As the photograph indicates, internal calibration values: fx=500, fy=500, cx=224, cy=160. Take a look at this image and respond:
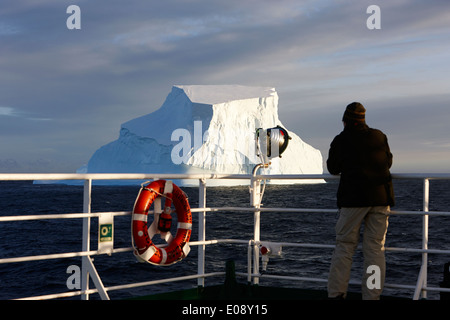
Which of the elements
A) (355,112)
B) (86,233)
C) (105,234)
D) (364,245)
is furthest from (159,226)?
(355,112)

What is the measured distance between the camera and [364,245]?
3303 millimetres

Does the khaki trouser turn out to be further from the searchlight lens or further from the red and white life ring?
the red and white life ring

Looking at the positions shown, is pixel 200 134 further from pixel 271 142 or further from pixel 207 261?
pixel 271 142

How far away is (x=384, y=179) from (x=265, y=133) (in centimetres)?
127

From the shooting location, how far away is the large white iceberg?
42.2 m

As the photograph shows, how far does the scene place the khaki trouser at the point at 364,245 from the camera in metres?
3.25

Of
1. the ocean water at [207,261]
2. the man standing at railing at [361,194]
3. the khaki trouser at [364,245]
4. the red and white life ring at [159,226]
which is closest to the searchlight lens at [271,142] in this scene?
the red and white life ring at [159,226]

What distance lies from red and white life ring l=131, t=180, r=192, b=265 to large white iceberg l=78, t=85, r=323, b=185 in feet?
118

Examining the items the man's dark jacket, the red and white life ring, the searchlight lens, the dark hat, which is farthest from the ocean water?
the dark hat

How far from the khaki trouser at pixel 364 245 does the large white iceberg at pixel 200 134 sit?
3653 centimetres

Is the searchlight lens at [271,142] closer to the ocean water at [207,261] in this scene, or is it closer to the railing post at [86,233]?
the railing post at [86,233]
